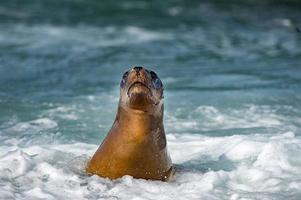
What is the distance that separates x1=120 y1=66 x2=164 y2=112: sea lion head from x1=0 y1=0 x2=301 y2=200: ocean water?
0.45 metres

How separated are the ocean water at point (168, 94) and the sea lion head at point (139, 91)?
450 millimetres

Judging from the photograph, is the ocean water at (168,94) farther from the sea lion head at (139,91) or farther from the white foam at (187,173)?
the sea lion head at (139,91)

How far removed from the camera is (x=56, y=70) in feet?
32.5

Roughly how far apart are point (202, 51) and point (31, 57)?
2558mm

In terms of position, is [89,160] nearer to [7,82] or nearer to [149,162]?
[149,162]

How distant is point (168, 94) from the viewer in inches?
319

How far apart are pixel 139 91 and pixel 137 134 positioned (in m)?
0.28

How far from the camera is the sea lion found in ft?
14.5

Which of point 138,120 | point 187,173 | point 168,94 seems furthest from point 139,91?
point 168,94

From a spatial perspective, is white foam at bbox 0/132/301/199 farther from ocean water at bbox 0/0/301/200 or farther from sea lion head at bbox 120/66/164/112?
sea lion head at bbox 120/66/164/112

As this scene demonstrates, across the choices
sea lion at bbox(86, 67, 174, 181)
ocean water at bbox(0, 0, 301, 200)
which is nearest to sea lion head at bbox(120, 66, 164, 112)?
sea lion at bbox(86, 67, 174, 181)

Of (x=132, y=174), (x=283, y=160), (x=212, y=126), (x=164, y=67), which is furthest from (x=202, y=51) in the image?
(x=132, y=174)

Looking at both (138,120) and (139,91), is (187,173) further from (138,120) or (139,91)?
(139,91)

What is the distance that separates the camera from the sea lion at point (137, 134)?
4418 mm
